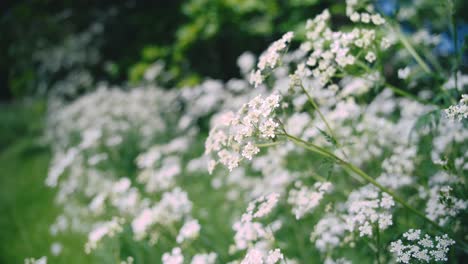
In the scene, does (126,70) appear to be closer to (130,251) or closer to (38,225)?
(38,225)

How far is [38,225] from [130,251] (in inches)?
126

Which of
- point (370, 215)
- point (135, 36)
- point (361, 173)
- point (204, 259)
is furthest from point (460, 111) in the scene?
point (135, 36)

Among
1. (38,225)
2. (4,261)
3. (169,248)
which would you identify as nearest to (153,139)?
(38,225)

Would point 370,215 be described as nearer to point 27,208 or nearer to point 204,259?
point 204,259

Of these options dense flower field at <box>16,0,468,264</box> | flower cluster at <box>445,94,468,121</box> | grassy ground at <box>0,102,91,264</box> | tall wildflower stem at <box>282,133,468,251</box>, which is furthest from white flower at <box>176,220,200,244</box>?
grassy ground at <box>0,102,91,264</box>

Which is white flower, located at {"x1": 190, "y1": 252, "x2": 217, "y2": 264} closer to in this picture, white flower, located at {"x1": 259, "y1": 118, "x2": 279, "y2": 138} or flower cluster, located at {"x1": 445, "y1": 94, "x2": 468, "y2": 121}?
white flower, located at {"x1": 259, "y1": 118, "x2": 279, "y2": 138}

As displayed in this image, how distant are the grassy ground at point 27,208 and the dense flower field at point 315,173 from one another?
437 mm

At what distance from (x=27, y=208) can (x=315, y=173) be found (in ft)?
18.9

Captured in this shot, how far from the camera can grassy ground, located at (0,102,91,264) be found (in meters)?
4.63

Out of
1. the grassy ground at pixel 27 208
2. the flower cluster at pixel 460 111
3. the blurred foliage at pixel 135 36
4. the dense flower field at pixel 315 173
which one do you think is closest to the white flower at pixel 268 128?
the dense flower field at pixel 315 173

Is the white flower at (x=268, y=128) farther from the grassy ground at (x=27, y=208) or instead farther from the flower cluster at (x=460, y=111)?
the grassy ground at (x=27, y=208)

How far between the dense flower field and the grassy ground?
1.43ft

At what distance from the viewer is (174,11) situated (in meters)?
8.16

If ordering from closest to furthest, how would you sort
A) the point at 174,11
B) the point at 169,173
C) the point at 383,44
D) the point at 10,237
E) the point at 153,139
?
the point at 383,44 < the point at 169,173 < the point at 10,237 < the point at 153,139 < the point at 174,11
